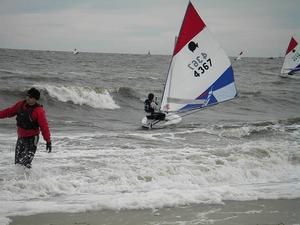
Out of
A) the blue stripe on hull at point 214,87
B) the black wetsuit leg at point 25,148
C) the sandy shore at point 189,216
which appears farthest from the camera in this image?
the blue stripe on hull at point 214,87

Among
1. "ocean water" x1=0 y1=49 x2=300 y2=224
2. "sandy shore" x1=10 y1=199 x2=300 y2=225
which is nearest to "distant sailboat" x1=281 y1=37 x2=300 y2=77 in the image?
"ocean water" x1=0 y1=49 x2=300 y2=224

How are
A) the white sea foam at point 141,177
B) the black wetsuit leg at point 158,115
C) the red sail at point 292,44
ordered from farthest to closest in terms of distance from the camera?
the red sail at point 292,44
the black wetsuit leg at point 158,115
the white sea foam at point 141,177

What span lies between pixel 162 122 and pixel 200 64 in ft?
9.57

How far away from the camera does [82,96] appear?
21703mm

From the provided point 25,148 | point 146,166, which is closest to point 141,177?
point 146,166

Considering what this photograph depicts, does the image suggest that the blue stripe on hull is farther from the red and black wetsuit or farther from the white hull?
the red and black wetsuit

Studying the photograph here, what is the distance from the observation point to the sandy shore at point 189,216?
5703mm

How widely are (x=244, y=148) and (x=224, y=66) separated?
3.13m

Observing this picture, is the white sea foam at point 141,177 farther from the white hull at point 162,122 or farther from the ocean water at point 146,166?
the white hull at point 162,122

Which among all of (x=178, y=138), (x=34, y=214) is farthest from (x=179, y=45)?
(x=34, y=214)

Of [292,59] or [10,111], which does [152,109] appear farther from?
[292,59]

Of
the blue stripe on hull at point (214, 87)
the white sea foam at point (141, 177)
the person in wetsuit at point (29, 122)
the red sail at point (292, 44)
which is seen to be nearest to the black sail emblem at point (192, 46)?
the blue stripe on hull at point (214, 87)

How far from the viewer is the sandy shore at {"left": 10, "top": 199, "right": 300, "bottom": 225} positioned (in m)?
5.70

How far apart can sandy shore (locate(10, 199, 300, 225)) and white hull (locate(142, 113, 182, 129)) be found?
7534 millimetres
